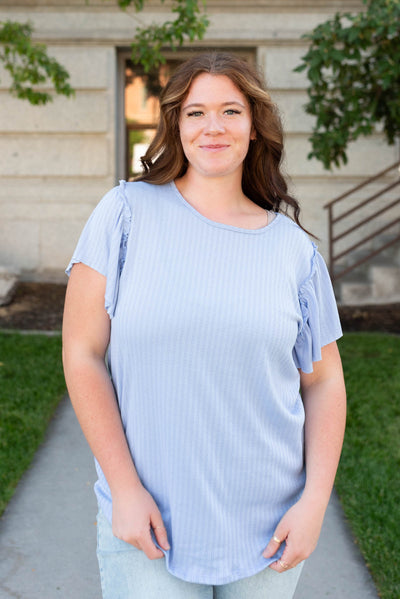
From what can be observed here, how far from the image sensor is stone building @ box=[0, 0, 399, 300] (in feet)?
35.4

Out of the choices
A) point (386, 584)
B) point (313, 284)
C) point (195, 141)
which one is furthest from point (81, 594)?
point (195, 141)

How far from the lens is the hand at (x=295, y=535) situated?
166 cm

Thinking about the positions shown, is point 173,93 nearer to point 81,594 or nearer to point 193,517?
point 193,517

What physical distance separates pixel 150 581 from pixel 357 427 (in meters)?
3.47

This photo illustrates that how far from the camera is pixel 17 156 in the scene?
11.0m

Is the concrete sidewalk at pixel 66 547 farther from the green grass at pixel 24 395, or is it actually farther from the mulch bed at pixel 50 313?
the mulch bed at pixel 50 313

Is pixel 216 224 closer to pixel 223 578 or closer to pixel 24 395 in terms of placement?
pixel 223 578

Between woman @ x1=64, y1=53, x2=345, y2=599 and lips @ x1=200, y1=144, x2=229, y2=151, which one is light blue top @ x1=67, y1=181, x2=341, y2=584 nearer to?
woman @ x1=64, y1=53, x2=345, y2=599

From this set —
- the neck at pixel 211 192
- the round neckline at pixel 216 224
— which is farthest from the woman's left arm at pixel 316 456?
the neck at pixel 211 192

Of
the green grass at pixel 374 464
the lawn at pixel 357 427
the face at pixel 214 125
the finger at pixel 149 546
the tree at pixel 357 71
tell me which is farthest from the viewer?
the tree at pixel 357 71

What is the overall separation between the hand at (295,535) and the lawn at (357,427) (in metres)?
1.57

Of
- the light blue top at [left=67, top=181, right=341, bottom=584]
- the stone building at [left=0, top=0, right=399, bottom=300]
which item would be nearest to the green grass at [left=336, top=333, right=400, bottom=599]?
the light blue top at [left=67, top=181, right=341, bottom=584]

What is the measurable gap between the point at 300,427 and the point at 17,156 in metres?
10.2

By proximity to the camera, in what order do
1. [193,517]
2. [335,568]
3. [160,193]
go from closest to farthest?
[193,517] < [160,193] < [335,568]
